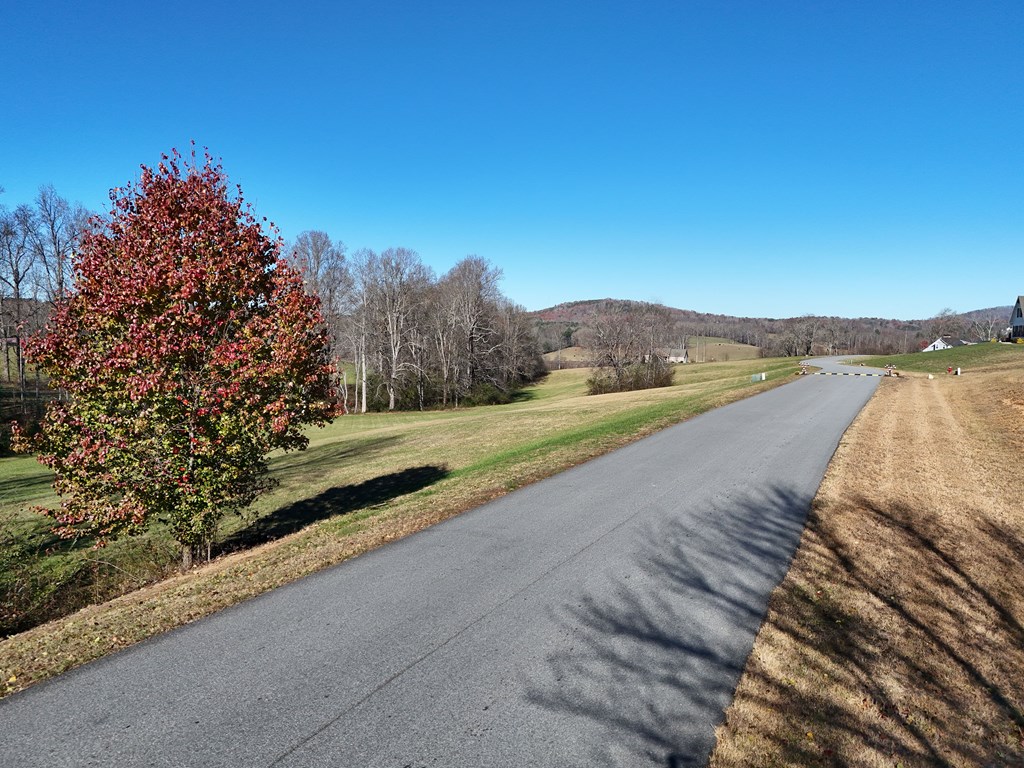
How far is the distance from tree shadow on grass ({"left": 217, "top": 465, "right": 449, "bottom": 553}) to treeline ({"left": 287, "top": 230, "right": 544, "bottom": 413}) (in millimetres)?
26779

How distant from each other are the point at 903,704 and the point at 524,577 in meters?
3.27

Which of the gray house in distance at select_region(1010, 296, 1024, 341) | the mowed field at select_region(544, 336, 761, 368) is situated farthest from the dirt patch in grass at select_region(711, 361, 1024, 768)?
the gray house in distance at select_region(1010, 296, 1024, 341)

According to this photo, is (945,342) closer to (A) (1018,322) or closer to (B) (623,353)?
(A) (1018,322)

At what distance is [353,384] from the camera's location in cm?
4725

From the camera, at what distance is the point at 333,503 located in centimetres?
1324

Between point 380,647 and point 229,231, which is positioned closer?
point 380,647

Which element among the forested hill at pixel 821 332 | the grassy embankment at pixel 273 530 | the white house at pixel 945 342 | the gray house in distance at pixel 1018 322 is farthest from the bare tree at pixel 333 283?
the white house at pixel 945 342

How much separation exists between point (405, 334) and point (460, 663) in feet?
138

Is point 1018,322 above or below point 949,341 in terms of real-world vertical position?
above

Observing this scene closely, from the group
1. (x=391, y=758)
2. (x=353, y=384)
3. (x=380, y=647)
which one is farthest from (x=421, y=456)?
(x=353, y=384)

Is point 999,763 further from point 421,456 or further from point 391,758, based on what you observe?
point 421,456

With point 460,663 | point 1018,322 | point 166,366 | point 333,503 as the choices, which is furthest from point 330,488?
point 1018,322

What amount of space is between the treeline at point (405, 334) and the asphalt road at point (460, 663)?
3644 cm

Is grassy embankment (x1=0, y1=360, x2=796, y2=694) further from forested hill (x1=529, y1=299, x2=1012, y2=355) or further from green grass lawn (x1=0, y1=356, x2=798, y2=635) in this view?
forested hill (x1=529, y1=299, x2=1012, y2=355)
